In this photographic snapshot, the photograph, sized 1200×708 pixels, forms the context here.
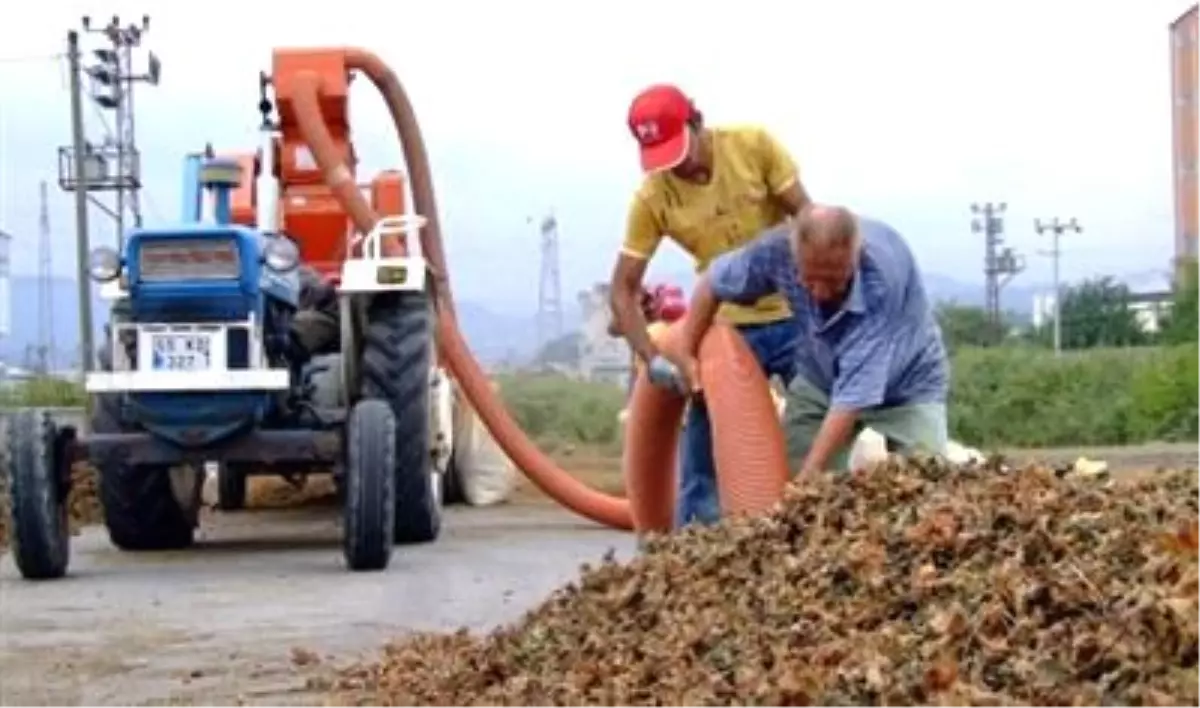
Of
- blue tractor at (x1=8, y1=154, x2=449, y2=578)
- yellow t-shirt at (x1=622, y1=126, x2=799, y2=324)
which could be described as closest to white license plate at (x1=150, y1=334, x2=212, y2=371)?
blue tractor at (x1=8, y1=154, x2=449, y2=578)

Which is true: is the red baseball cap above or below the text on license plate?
above

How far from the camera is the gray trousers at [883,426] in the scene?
7.36 m

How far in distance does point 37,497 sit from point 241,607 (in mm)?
2242

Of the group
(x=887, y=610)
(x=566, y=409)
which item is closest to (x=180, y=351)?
(x=887, y=610)

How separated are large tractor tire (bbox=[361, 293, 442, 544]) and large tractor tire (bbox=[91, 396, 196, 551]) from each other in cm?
126

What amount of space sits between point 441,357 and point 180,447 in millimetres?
3796

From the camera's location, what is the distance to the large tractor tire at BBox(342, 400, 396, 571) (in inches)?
428

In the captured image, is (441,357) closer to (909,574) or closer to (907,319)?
(907,319)

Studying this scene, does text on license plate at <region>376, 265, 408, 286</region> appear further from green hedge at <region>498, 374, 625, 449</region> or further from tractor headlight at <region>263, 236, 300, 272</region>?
green hedge at <region>498, 374, 625, 449</region>

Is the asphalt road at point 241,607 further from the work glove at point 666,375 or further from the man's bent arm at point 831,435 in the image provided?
the man's bent arm at point 831,435

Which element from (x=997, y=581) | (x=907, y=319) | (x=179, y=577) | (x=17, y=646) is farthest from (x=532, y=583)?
(x=997, y=581)

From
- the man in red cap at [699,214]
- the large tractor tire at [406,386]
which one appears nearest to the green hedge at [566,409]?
the large tractor tire at [406,386]

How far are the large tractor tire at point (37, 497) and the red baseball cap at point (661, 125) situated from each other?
428cm

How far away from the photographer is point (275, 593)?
9.98m
